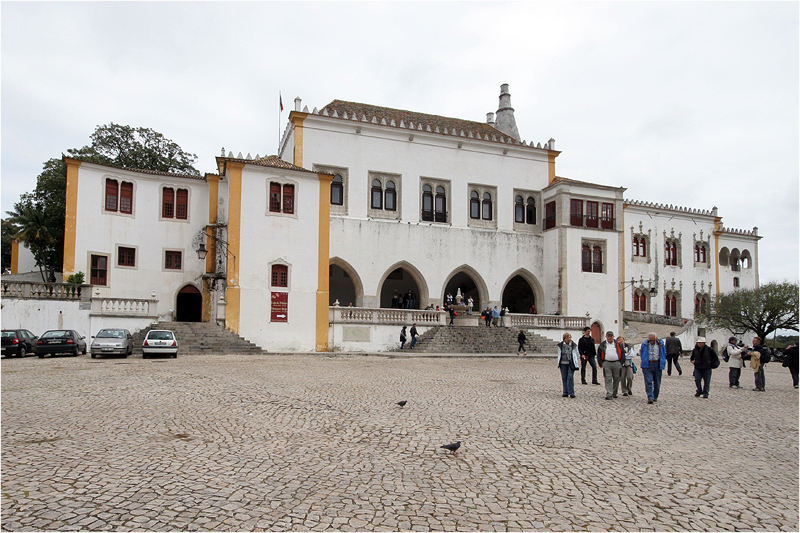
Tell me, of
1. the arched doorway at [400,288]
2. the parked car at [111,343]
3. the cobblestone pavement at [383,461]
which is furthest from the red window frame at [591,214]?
the cobblestone pavement at [383,461]

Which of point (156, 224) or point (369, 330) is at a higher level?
point (156, 224)

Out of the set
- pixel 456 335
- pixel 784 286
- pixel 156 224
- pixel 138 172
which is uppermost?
pixel 138 172

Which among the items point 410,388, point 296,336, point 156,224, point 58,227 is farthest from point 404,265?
point 410,388

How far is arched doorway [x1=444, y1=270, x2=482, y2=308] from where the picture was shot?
133ft

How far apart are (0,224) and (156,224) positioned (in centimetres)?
1510

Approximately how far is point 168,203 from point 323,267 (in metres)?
9.37

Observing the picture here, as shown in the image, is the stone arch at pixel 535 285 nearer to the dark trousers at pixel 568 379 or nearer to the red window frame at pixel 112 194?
the red window frame at pixel 112 194

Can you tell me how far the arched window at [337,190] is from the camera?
117ft

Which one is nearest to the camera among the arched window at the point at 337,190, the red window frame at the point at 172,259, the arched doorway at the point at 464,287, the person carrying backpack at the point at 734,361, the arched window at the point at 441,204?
the person carrying backpack at the point at 734,361

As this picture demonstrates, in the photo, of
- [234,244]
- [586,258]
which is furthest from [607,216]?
[234,244]

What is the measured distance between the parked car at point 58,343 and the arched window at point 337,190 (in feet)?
55.3

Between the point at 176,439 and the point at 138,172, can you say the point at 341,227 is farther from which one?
the point at 176,439

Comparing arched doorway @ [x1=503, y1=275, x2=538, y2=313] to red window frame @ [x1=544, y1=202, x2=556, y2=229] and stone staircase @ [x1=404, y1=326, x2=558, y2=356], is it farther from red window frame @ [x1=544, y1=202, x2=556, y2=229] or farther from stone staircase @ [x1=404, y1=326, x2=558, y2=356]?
stone staircase @ [x1=404, y1=326, x2=558, y2=356]

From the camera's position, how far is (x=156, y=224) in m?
31.7
